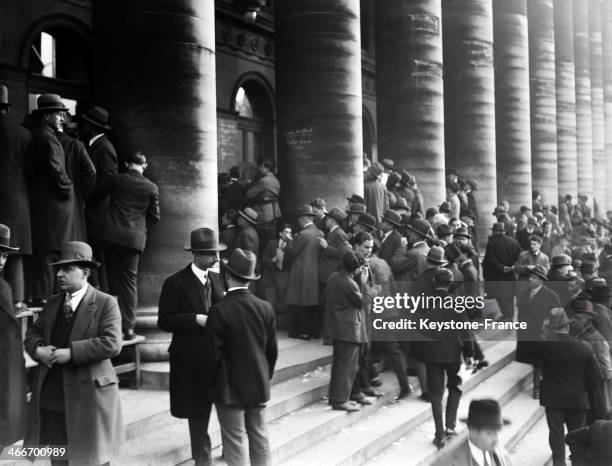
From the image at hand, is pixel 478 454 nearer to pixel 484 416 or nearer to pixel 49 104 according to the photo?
pixel 484 416

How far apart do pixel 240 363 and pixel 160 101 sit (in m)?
3.60

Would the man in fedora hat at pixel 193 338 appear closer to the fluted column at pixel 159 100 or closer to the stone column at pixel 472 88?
the fluted column at pixel 159 100

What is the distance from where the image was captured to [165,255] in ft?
26.9

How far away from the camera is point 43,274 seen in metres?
6.68

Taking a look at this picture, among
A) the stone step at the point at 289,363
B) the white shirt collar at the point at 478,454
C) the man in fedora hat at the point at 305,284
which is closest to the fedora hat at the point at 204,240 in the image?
the stone step at the point at 289,363

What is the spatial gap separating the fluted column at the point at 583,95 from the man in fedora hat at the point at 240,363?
33325mm

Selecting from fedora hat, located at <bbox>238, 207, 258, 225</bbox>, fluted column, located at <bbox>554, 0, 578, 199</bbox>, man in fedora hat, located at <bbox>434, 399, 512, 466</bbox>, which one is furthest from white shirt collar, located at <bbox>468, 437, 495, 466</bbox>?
fluted column, located at <bbox>554, 0, 578, 199</bbox>

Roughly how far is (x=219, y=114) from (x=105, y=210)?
8842 mm

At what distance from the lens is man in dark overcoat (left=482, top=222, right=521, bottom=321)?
14.2 m

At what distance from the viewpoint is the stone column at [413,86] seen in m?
16.8

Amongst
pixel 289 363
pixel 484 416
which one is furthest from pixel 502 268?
pixel 484 416

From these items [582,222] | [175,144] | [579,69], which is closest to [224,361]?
[175,144]

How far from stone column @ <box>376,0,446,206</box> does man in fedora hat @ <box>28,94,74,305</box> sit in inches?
436

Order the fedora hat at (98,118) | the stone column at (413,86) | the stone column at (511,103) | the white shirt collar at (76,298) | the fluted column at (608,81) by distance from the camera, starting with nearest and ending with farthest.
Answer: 1. the white shirt collar at (76,298)
2. the fedora hat at (98,118)
3. the stone column at (413,86)
4. the stone column at (511,103)
5. the fluted column at (608,81)
